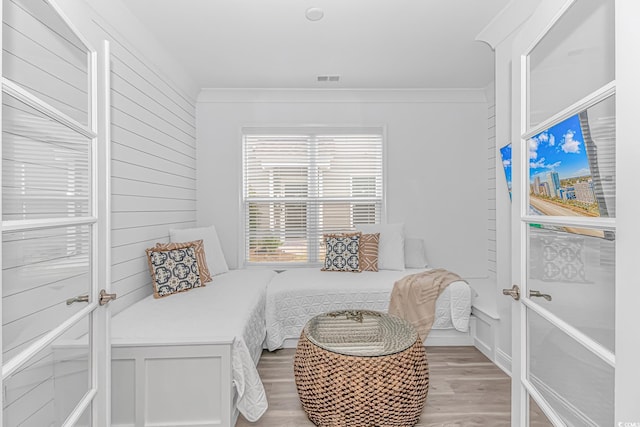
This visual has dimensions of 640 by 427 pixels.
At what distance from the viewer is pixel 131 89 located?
2.50 metres

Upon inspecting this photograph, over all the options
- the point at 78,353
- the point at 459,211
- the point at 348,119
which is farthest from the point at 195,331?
the point at 459,211

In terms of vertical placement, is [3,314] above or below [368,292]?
above

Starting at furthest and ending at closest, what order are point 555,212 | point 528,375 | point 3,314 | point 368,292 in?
point 368,292 → point 528,375 → point 555,212 → point 3,314

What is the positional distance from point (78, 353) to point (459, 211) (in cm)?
383

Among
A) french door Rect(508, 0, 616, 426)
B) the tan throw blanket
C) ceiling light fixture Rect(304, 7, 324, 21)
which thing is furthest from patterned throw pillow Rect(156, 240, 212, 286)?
french door Rect(508, 0, 616, 426)

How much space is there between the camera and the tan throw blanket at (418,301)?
9.91 ft

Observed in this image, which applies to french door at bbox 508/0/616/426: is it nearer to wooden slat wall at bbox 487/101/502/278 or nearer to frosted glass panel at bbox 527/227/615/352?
frosted glass panel at bbox 527/227/615/352

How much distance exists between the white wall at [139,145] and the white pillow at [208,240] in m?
0.13

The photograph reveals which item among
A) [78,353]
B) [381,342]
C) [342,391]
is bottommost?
[342,391]

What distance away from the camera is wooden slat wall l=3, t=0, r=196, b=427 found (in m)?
0.95

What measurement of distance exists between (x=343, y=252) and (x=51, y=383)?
109 inches

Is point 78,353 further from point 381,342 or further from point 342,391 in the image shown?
point 381,342

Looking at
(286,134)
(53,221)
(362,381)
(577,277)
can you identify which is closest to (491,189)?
(286,134)

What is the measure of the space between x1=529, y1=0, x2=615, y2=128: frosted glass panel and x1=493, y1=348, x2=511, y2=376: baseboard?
6.55 ft
